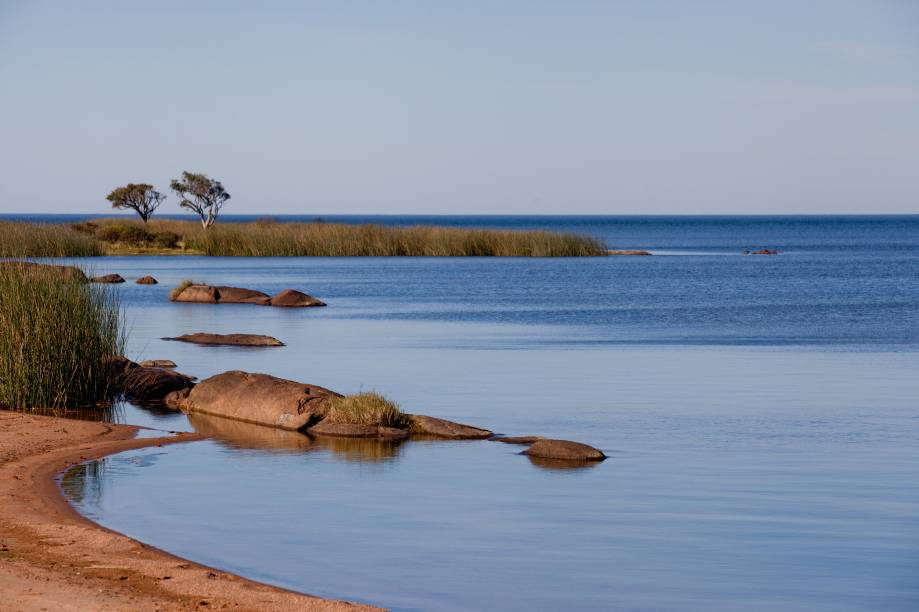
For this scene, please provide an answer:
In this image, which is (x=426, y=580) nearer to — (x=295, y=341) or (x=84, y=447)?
(x=84, y=447)

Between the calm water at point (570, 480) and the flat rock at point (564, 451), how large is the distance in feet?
1.14

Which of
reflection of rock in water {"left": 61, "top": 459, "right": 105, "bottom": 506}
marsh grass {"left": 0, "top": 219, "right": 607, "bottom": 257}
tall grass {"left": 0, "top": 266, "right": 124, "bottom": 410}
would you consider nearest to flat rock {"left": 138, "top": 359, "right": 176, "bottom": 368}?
tall grass {"left": 0, "top": 266, "right": 124, "bottom": 410}

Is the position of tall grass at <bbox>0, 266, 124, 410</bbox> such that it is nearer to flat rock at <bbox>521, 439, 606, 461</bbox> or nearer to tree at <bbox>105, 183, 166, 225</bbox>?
flat rock at <bbox>521, 439, 606, 461</bbox>

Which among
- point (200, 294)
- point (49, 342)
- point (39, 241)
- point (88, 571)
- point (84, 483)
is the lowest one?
point (84, 483)

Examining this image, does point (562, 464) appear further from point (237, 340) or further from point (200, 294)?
point (200, 294)

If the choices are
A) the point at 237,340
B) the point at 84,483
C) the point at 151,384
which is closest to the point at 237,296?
the point at 237,340

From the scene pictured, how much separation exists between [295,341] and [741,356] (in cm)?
1047

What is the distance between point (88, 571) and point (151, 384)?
10.3m

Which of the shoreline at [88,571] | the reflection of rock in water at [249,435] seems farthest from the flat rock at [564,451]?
the shoreline at [88,571]

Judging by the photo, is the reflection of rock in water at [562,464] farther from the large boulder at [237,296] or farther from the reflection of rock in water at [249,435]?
the large boulder at [237,296]

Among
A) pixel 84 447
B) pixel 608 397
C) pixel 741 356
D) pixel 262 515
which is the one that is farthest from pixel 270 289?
pixel 262 515

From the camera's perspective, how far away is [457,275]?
186 ft

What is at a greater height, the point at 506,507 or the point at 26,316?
the point at 26,316

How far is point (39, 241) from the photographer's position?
4938 cm
